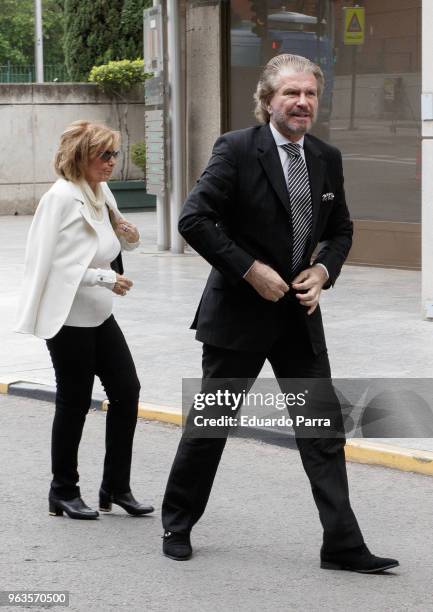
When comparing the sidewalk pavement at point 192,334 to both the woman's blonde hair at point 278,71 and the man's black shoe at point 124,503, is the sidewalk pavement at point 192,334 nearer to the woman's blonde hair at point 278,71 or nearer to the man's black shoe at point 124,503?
the man's black shoe at point 124,503

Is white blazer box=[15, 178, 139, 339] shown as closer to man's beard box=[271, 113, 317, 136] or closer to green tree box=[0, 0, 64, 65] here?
man's beard box=[271, 113, 317, 136]

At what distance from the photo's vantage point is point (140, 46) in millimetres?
25375

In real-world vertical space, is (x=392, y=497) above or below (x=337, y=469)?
below

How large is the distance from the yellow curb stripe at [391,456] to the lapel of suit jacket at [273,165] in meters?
2.23

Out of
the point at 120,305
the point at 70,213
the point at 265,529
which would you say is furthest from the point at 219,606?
the point at 120,305

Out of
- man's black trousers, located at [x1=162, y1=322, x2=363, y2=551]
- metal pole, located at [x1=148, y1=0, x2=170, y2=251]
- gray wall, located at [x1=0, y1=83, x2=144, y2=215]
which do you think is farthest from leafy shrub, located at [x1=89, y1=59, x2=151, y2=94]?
man's black trousers, located at [x1=162, y1=322, x2=363, y2=551]

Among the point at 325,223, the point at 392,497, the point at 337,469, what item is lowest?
the point at 392,497

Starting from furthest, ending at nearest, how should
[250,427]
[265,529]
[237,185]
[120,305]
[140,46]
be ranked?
[140,46], [120,305], [250,427], [265,529], [237,185]

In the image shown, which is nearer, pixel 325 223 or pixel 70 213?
pixel 325 223

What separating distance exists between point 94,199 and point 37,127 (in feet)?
58.7

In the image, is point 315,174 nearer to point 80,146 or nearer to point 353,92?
point 80,146

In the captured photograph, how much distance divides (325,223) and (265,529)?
1.42 meters

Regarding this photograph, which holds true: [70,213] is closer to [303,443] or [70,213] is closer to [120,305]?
[303,443]

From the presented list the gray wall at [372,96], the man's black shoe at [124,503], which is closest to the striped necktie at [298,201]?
the man's black shoe at [124,503]
